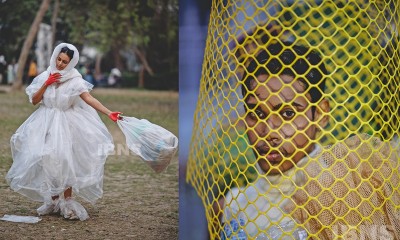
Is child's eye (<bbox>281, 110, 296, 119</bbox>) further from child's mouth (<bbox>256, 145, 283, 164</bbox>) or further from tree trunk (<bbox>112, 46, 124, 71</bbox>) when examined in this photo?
tree trunk (<bbox>112, 46, 124, 71</bbox>)

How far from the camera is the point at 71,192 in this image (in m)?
3.52

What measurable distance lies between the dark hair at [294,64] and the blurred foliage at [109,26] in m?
3.87

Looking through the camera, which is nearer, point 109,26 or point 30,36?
point 30,36

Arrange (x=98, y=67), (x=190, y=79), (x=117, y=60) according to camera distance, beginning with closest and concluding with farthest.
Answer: (x=190, y=79)
(x=98, y=67)
(x=117, y=60)

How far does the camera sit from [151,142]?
9.24ft

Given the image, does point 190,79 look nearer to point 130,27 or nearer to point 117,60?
point 130,27

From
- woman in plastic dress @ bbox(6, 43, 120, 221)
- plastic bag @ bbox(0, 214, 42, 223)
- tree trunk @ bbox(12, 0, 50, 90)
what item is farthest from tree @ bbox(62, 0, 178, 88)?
plastic bag @ bbox(0, 214, 42, 223)

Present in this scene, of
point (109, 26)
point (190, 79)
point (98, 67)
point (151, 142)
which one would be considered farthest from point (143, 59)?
point (190, 79)

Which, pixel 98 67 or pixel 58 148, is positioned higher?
pixel 58 148

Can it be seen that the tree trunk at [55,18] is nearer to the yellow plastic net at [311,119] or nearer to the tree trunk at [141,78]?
the tree trunk at [141,78]

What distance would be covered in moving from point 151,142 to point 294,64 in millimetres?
1126

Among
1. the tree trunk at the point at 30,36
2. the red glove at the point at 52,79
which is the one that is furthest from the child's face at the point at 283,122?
the tree trunk at the point at 30,36

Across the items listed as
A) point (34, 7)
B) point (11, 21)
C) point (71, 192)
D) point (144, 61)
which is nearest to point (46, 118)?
point (71, 192)

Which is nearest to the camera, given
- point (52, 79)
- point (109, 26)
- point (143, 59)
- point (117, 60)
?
point (52, 79)
